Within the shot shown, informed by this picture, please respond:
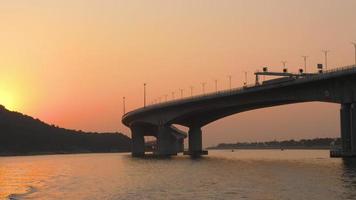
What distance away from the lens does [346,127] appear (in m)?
102

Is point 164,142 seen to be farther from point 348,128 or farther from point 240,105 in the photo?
point 348,128

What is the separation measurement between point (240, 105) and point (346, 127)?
3406 cm

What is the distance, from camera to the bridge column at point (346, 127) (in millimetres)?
100438

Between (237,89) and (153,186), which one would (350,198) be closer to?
(153,186)

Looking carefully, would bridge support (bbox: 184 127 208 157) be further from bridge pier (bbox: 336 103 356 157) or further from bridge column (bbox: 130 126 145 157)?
bridge pier (bbox: 336 103 356 157)

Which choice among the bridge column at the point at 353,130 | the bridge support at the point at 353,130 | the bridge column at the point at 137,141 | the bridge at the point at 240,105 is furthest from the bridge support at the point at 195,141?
the bridge column at the point at 353,130

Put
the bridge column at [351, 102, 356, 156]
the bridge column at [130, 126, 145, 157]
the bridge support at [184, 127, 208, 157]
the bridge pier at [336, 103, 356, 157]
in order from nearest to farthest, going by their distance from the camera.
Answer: the bridge column at [351, 102, 356, 156]
the bridge pier at [336, 103, 356, 157]
the bridge support at [184, 127, 208, 157]
the bridge column at [130, 126, 145, 157]

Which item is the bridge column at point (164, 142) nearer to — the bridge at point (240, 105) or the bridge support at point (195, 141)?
the bridge at point (240, 105)

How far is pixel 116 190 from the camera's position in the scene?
55469 millimetres

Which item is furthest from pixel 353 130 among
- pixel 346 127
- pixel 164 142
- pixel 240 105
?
pixel 164 142

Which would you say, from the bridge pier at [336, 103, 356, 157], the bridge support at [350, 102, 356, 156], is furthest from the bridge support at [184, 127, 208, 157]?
the bridge support at [350, 102, 356, 156]

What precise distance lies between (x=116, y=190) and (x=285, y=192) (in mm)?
15201

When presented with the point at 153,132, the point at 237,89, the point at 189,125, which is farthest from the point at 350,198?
the point at 153,132

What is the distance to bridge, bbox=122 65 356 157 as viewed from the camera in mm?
100562
